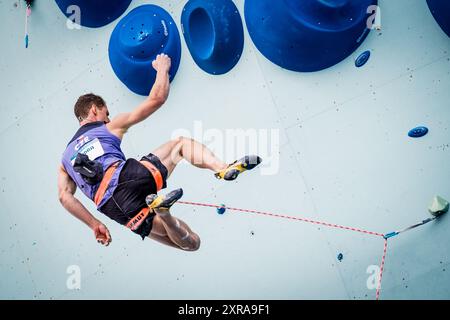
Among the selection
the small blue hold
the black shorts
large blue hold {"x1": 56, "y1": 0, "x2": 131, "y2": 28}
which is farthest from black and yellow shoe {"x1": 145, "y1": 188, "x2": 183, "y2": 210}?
large blue hold {"x1": 56, "y1": 0, "x2": 131, "y2": 28}

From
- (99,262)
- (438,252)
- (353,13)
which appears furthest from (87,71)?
(438,252)

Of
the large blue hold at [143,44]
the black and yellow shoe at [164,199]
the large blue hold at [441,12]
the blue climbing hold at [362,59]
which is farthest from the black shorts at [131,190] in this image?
the large blue hold at [441,12]

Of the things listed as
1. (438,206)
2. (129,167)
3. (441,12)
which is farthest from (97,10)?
(438,206)

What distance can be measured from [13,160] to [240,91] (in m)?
2.30

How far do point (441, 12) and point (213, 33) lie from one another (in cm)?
137

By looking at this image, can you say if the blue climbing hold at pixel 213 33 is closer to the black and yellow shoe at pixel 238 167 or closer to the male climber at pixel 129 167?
the male climber at pixel 129 167

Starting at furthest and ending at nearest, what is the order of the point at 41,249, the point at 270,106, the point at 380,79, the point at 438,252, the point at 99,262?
the point at 41,249, the point at 99,262, the point at 270,106, the point at 380,79, the point at 438,252

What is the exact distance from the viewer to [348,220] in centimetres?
321

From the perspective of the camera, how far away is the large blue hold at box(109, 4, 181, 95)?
3.67 meters

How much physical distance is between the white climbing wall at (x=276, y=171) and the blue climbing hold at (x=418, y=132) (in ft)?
0.13

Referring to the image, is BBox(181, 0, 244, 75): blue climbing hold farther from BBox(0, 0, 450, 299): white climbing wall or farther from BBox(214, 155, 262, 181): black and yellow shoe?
BBox(214, 155, 262, 181): black and yellow shoe

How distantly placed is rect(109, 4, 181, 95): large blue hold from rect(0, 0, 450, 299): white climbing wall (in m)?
0.14

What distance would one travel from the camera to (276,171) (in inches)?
136

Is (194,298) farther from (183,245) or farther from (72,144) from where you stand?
(72,144)
